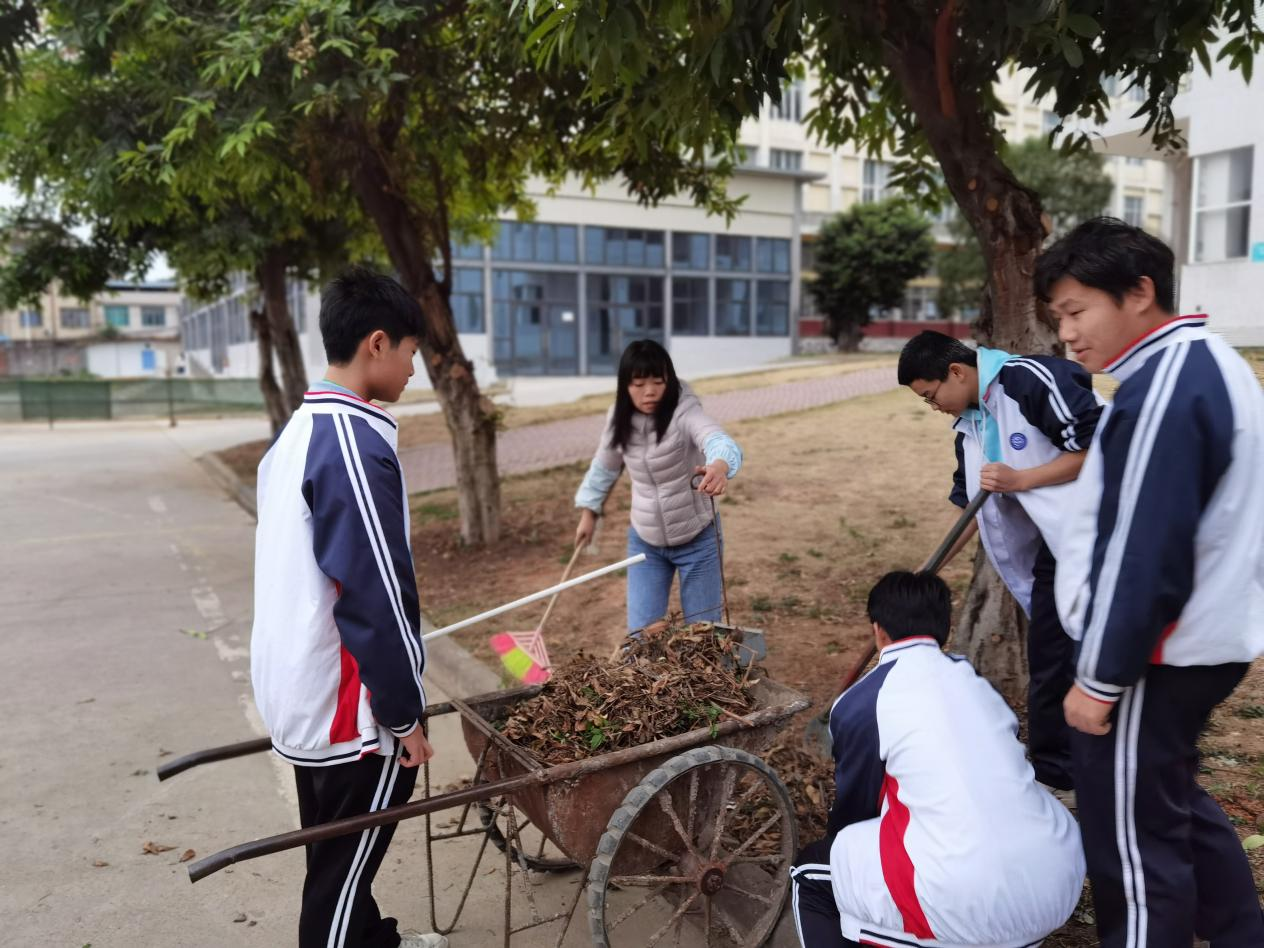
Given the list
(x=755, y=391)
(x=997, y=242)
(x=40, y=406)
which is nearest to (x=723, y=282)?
(x=755, y=391)

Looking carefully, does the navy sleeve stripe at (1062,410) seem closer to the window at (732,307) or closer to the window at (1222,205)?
the window at (1222,205)

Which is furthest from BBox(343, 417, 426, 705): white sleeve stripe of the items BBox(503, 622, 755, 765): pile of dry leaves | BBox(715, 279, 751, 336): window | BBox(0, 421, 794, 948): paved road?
BBox(715, 279, 751, 336): window

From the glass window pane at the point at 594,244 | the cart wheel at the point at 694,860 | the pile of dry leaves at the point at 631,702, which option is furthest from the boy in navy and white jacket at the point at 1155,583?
the glass window pane at the point at 594,244

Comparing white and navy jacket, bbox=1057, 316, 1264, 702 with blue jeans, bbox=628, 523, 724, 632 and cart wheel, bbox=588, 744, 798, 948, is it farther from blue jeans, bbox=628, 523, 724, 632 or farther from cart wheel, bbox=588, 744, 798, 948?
blue jeans, bbox=628, 523, 724, 632

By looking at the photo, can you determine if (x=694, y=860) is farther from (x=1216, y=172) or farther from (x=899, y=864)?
(x=1216, y=172)

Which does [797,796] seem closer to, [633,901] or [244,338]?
[633,901]

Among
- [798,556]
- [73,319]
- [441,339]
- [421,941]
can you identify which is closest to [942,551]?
[421,941]

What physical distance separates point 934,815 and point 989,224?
99.6 inches

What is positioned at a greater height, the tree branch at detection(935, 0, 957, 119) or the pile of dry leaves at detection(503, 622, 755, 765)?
the tree branch at detection(935, 0, 957, 119)

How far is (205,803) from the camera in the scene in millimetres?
4172

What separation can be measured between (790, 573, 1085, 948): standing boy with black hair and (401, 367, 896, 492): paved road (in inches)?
384

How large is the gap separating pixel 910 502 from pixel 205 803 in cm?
575

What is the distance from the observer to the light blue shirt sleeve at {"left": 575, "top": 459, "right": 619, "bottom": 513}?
4184mm

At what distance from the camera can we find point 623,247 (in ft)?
120
